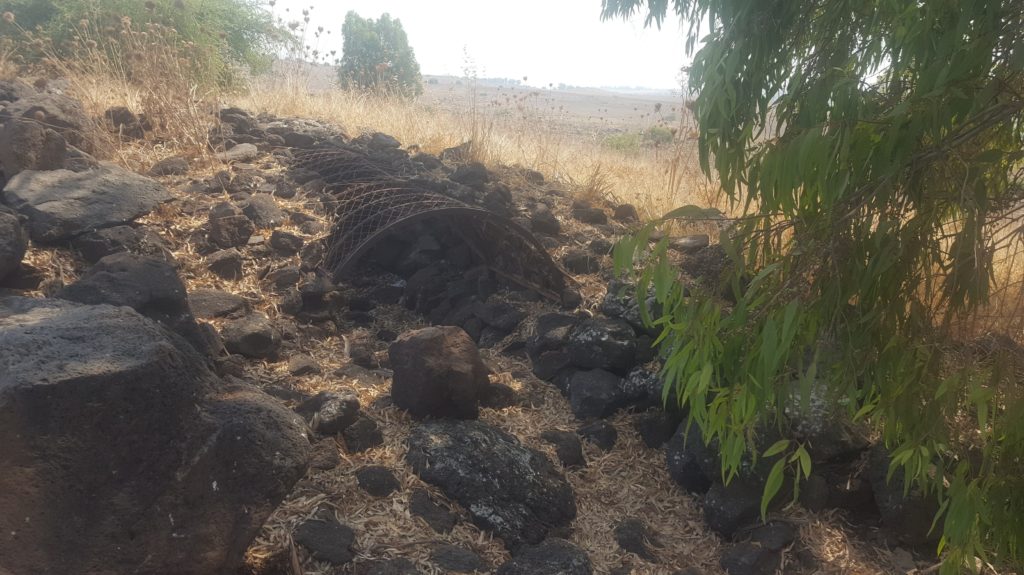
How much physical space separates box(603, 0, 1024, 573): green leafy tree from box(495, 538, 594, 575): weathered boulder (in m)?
1.17

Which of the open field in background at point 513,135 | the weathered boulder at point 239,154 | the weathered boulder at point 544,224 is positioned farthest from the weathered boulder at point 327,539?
the open field in background at point 513,135

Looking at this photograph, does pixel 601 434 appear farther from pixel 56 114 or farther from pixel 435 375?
pixel 56 114

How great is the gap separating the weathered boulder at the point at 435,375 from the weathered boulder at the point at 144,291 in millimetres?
1050

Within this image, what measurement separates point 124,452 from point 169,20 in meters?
9.57

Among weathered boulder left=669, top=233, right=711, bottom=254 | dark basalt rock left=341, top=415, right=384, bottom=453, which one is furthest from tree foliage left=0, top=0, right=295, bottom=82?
dark basalt rock left=341, top=415, right=384, bottom=453

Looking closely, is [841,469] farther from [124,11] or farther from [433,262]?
[124,11]

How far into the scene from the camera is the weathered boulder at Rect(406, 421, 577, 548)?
3.46m

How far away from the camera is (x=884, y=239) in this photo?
2047mm

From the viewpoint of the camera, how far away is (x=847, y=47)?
2.40m

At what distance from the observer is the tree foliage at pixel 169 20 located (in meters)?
9.70

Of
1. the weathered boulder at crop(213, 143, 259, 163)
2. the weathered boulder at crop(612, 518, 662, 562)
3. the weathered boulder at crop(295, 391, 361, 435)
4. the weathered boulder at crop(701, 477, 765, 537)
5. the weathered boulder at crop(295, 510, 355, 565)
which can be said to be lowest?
the weathered boulder at crop(612, 518, 662, 562)

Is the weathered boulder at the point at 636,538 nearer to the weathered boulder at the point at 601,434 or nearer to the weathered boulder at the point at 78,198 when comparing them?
the weathered boulder at the point at 601,434

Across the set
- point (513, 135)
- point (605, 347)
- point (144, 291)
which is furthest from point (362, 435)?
point (513, 135)

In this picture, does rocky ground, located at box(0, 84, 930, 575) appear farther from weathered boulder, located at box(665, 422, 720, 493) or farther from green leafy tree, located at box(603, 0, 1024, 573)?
green leafy tree, located at box(603, 0, 1024, 573)
